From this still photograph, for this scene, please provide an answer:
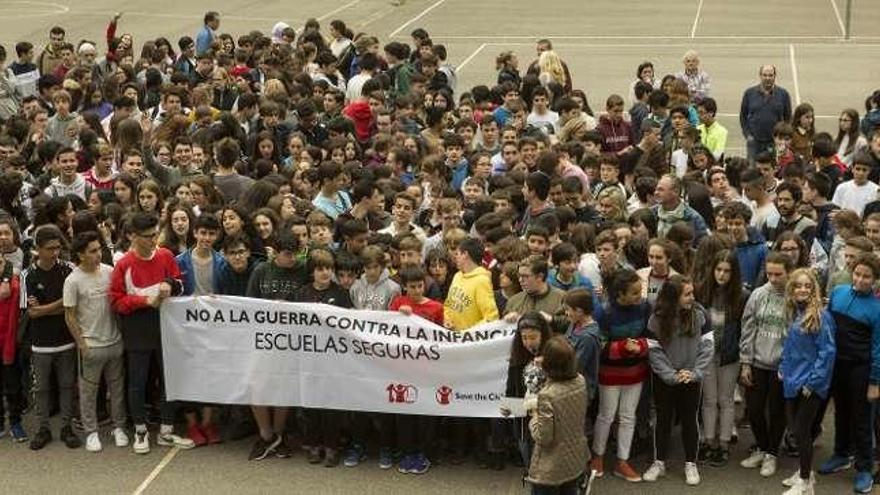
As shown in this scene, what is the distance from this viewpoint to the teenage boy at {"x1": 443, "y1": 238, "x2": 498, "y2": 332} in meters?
11.0

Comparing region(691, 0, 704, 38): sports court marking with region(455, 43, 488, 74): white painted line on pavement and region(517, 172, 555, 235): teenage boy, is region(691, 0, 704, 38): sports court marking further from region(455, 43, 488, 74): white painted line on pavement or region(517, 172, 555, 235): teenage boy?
region(517, 172, 555, 235): teenage boy

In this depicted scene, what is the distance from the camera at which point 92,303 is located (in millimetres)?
11359

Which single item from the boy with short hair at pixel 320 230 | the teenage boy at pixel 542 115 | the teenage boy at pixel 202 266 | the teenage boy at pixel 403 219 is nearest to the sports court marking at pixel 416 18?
the teenage boy at pixel 542 115

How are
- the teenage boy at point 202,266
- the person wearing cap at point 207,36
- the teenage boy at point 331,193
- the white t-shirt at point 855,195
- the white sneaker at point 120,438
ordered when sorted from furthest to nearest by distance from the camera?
the person wearing cap at point 207,36 → the white t-shirt at point 855,195 → the teenage boy at point 331,193 → the white sneaker at point 120,438 → the teenage boy at point 202,266

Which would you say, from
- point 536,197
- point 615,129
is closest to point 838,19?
point 615,129

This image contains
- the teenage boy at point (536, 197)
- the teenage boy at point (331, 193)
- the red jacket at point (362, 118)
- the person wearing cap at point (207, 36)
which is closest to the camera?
the teenage boy at point (536, 197)

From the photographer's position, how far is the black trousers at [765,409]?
1098 centimetres

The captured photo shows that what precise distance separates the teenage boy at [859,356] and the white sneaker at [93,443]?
578 centimetres

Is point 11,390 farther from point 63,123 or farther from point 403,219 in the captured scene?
point 63,123

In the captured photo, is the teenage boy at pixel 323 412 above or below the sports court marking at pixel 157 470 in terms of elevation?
above

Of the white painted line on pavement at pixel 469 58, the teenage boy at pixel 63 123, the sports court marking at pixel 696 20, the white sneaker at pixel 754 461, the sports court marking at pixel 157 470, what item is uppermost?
the teenage boy at pixel 63 123

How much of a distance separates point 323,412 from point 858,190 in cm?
589

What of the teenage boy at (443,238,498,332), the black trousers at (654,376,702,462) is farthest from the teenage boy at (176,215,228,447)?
the black trousers at (654,376,702,462)

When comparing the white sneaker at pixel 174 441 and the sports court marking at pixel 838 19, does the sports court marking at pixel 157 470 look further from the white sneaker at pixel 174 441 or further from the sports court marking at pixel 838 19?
the sports court marking at pixel 838 19
